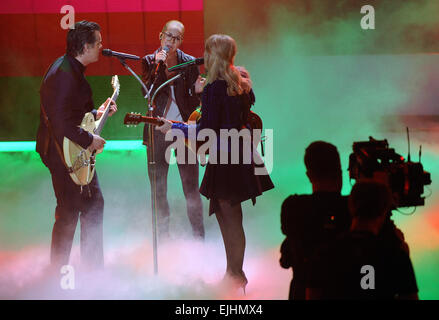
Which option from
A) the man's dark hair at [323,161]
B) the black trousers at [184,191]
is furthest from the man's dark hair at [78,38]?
the man's dark hair at [323,161]

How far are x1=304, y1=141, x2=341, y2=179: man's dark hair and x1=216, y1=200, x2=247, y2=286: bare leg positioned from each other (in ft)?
2.78

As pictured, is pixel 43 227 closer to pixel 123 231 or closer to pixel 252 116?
pixel 123 231

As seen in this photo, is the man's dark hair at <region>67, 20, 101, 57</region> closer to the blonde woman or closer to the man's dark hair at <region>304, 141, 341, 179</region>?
the blonde woman

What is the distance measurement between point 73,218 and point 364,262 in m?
1.82

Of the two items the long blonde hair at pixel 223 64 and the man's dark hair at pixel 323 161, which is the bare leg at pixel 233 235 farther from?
the man's dark hair at pixel 323 161

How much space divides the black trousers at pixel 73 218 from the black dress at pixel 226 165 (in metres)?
0.70

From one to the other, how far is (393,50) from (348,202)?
5959mm

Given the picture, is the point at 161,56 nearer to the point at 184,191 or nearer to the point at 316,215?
the point at 184,191

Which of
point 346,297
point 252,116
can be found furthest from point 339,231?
point 252,116

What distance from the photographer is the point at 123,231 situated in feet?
13.5

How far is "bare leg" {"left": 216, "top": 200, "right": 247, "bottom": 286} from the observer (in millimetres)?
2914

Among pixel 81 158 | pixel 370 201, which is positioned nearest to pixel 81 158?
pixel 81 158

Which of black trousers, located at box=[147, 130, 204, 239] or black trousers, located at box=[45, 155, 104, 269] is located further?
black trousers, located at box=[147, 130, 204, 239]

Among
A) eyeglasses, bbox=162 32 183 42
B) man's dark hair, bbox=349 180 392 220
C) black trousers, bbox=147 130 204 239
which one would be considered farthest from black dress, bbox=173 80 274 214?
man's dark hair, bbox=349 180 392 220
